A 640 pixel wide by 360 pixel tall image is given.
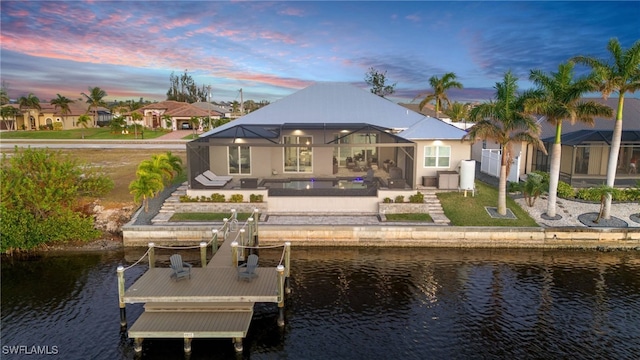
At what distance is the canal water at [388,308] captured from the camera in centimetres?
1236

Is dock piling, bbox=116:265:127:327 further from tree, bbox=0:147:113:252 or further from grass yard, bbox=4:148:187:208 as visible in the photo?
grass yard, bbox=4:148:187:208

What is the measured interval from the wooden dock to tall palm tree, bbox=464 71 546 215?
13.4 m

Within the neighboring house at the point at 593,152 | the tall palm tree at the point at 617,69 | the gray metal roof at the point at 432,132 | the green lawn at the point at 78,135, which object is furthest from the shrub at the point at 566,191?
the green lawn at the point at 78,135

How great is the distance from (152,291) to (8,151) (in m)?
37.1

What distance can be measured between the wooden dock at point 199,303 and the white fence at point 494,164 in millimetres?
19830

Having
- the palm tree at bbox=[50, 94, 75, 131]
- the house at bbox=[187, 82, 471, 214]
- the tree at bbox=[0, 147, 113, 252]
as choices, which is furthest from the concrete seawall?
the palm tree at bbox=[50, 94, 75, 131]

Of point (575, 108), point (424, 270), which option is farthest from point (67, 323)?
point (575, 108)

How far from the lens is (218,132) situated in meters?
26.4

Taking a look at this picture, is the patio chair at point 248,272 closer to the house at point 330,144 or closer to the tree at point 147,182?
the house at point 330,144

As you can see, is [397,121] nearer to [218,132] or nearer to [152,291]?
[218,132]

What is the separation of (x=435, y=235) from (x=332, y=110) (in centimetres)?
1516

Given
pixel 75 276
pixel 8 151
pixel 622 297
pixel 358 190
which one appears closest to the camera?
pixel 622 297

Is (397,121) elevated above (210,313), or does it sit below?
above

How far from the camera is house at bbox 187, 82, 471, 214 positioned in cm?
2583
